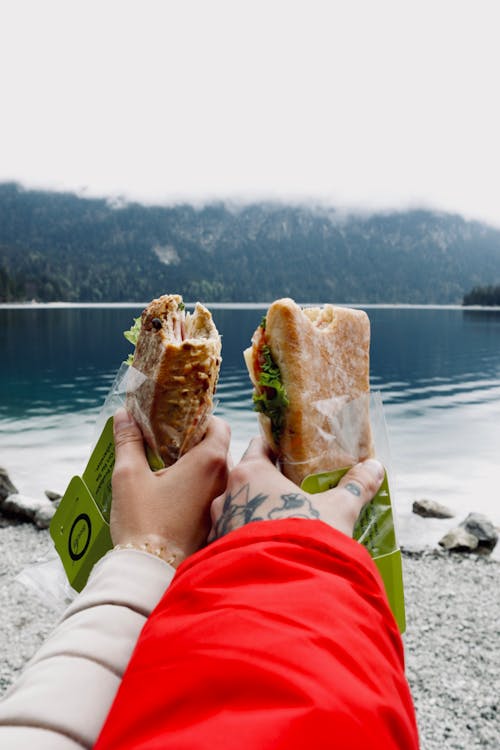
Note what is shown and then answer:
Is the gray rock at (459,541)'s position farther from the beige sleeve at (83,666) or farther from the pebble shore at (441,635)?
the beige sleeve at (83,666)

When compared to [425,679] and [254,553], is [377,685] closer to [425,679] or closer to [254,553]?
[254,553]

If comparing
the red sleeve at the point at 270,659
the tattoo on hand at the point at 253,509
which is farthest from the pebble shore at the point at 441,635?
the red sleeve at the point at 270,659

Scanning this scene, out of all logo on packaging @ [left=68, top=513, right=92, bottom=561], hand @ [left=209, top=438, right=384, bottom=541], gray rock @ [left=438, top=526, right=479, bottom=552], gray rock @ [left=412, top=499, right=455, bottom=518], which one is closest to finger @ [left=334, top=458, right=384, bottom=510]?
hand @ [left=209, top=438, right=384, bottom=541]

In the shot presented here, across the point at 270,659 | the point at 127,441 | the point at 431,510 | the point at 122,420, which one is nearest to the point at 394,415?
the point at 431,510

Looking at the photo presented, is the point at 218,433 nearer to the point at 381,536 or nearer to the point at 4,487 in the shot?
the point at 381,536

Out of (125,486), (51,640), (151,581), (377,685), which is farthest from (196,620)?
(125,486)

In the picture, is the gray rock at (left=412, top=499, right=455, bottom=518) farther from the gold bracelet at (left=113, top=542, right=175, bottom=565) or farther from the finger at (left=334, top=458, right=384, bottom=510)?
the gold bracelet at (left=113, top=542, right=175, bottom=565)
